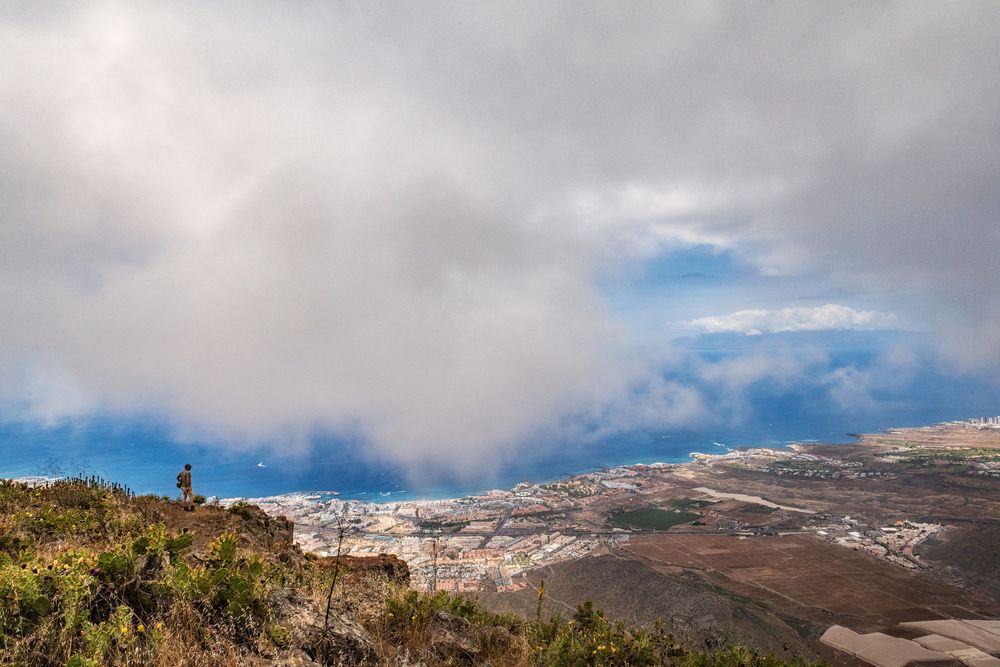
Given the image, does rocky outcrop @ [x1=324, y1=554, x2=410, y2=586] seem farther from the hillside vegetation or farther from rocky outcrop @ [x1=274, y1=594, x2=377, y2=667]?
rocky outcrop @ [x1=274, y1=594, x2=377, y2=667]

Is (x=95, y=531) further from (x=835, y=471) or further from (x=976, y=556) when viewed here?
(x=835, y=471)

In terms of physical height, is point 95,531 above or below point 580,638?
above

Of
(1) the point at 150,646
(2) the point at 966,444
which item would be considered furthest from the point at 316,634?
(2) the point at 966,444

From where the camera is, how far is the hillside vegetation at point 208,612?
4.15 meters

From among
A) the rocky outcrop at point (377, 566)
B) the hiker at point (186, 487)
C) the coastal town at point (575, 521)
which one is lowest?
the coastal town at point (575, 521)

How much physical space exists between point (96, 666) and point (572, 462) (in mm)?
110534

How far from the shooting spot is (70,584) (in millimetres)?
4391

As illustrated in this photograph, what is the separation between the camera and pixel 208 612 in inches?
198

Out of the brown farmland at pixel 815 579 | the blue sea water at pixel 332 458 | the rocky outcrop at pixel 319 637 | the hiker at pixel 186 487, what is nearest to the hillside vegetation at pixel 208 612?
the rocky outcrop at pixel 319 637

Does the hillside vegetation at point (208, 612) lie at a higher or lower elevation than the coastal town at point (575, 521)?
higher

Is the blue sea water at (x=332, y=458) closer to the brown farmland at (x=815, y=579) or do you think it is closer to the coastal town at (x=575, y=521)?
the coastal town at (x=575, y=521)

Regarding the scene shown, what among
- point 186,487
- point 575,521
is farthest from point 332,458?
point 186,487

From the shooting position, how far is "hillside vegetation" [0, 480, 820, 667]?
4152 mm

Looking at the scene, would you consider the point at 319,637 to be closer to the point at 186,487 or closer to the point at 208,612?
the point at 208,612
